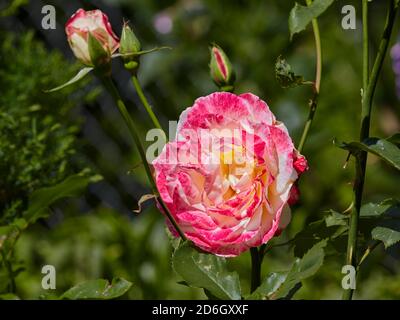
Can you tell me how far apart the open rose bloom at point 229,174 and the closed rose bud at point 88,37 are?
0.09 metres

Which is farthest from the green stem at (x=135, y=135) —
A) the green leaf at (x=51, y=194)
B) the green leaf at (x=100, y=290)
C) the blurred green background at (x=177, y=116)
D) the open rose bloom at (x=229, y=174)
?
the blurred green background at (x=177, y=116)

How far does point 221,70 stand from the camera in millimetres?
797

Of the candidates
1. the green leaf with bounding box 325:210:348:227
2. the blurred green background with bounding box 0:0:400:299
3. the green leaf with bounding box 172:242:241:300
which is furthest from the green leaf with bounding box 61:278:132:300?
the blurred green background with bounding box 0:0:400:299

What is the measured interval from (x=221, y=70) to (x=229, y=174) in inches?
4.2

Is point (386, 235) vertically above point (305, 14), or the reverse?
point (305, 14)

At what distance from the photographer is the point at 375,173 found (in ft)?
7.06

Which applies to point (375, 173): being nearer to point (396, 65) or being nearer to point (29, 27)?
point (396, 65)

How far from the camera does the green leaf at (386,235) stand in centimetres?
75

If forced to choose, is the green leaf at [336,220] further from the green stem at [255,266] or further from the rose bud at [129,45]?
the rose bud at [129,45]

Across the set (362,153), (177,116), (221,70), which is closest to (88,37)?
(221,70)

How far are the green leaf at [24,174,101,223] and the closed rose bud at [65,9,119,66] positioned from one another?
0.93ft

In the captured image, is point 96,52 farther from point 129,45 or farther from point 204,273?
point 204,273

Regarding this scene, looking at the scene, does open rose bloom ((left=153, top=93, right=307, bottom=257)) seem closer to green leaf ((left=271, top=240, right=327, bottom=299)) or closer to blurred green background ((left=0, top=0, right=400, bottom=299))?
green leaf ((left=271, top=240, right=327, bottom=299))

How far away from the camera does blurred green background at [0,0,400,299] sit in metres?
1.63
